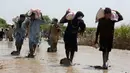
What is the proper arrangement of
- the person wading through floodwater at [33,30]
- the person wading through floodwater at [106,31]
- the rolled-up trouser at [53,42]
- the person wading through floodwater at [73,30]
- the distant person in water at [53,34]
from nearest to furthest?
1. the person wading through floodwater at [106,31]
2. the person wading through floodwater at [73,30]
3. the person wading through floodwater at [33,30]
4. the distant person in water at [53,34]
5. the rolled-up trouser at [53,42]

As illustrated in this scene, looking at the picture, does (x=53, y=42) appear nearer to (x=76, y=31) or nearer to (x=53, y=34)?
(x=53, y=34)

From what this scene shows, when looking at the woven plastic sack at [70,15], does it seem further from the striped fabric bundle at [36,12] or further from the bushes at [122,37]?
the bushes at [122,37]

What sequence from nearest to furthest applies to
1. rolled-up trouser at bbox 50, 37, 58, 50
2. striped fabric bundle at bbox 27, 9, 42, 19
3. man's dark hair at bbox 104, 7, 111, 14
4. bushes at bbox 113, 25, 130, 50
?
1. man's dark hair at bbox 104, 7, 111, 14
2. striped fabric bundle at bbox 27, 9, 42, 19
3. rolled-up trouser at bbox 50, 37, 58, 50
4. bushes at bbox 113, 25, 130, 50

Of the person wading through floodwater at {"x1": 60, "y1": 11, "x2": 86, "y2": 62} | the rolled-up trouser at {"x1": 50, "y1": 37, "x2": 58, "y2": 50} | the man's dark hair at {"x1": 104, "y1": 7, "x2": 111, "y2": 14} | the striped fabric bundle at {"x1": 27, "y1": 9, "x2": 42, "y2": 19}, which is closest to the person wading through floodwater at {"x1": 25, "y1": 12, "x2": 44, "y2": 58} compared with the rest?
the striped fabric bundle at {"x1": 27, "y1": 9, "x2": 42, "y2": 19}

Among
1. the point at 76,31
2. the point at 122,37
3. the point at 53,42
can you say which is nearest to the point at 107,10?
the point at 76,31

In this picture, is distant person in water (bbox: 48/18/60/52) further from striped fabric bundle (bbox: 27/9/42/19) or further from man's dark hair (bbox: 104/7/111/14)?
man's dark hair (bbox: 104/7/111/14)

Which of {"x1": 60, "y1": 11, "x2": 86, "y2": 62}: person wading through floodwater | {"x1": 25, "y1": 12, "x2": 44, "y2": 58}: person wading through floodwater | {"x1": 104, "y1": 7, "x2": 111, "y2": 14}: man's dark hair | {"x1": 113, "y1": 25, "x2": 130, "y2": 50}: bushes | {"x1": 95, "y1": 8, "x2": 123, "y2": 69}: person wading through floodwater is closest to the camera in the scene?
{"x1": 104, "y1": 7, "x2": 111, "y2": 14}: man's dark hair

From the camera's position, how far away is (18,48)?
55.4ft

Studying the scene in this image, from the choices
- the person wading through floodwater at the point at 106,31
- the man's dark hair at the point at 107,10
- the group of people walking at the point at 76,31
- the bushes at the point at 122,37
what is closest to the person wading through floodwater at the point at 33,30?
the group of people walking at the point at 76,31

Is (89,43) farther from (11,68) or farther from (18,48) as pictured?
(11,68)

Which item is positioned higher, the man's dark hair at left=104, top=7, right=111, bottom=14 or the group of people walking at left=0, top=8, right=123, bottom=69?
the man's dark hair at left=104, top=7, right=111, bottom=14

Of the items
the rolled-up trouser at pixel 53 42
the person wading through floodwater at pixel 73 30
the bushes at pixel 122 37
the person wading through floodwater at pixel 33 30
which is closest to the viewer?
the person wading through floodwater at pixel 73 30

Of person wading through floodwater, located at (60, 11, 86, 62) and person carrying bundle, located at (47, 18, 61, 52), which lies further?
person carrying bundle, located at (47, 18, 61, 52)

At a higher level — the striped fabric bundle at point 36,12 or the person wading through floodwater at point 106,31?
the striped fabric bundle at point 36,12
